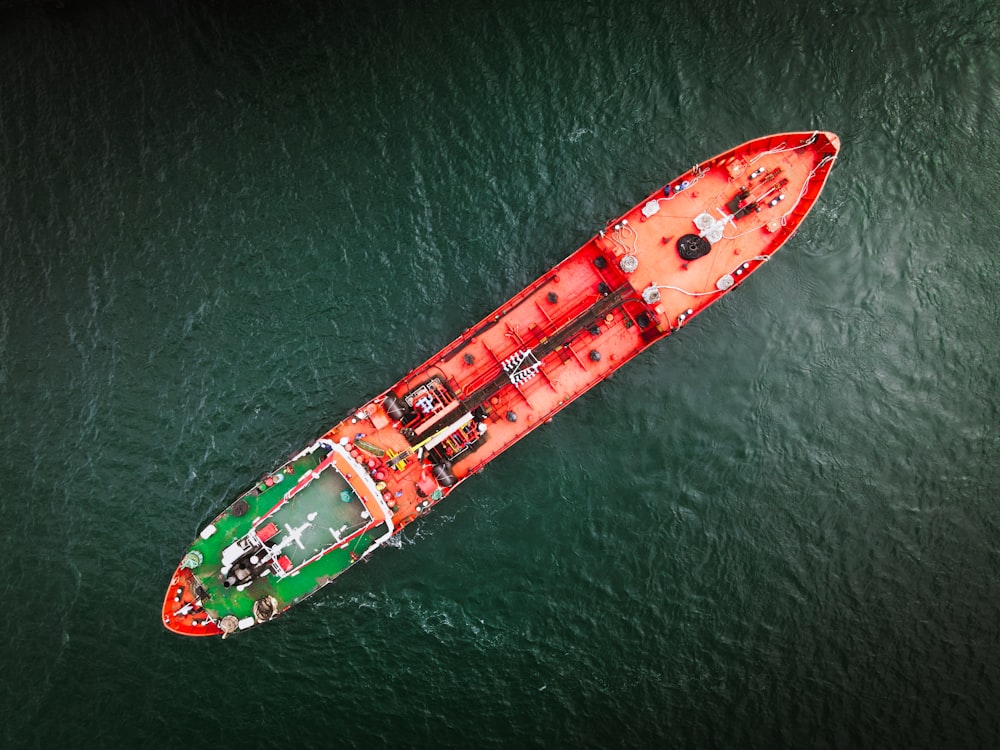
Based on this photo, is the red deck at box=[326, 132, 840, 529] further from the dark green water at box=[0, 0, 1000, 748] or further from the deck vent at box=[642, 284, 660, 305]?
the dark green water at box=[0, 0, 1000, 748]

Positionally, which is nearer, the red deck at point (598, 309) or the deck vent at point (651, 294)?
the deck vent at point (651, 294)

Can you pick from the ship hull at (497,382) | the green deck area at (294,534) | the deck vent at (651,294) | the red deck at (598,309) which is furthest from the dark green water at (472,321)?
the deck vent at (651,294)

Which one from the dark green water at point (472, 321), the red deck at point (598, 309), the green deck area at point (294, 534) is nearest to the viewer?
the green deck area at point (294, 534)

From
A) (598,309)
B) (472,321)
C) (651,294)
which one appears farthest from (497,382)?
(651,294)

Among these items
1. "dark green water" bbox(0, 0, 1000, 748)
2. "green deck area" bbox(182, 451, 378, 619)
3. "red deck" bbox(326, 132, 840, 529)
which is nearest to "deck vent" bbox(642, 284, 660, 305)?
"red deck" bbox(326, 132, 840, 529)

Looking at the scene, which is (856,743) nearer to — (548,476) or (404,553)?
(548,476)

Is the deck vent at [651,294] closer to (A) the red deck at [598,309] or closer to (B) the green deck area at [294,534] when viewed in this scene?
(A) the red deck at [598,309]
